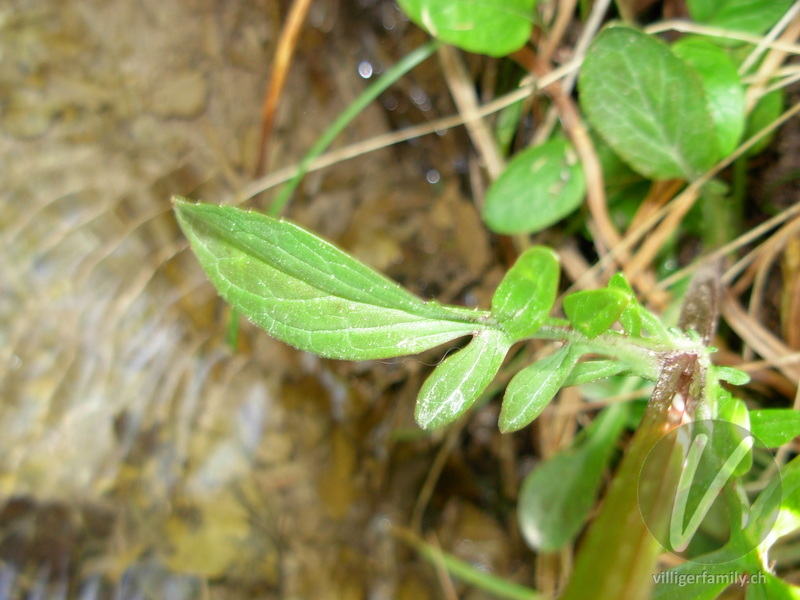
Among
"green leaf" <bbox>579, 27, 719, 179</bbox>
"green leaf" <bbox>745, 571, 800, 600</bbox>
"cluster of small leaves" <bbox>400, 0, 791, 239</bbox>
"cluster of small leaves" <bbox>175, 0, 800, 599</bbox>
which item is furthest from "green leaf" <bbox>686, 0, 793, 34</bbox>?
"green leaf" <bbox>745, 571, 800, 600</bbox>

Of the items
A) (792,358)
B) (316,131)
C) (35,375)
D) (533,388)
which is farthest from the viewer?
(316,131)

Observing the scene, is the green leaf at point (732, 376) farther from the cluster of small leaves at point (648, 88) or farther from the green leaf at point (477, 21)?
the green leaf at point (477, 21)

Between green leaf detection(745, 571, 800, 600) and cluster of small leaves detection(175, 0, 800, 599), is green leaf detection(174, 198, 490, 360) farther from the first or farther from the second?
green leaf detection(745, 571, 800, 600)

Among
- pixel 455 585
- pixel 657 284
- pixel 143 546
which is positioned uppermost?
pixel 143 546

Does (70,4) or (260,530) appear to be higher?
(70,4)

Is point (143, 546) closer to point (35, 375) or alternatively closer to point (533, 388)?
point (35, 375)

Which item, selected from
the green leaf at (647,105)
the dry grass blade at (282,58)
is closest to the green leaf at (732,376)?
A: the green leaf at (647,105)

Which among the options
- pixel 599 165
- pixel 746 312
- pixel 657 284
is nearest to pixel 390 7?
pixel 599 165
